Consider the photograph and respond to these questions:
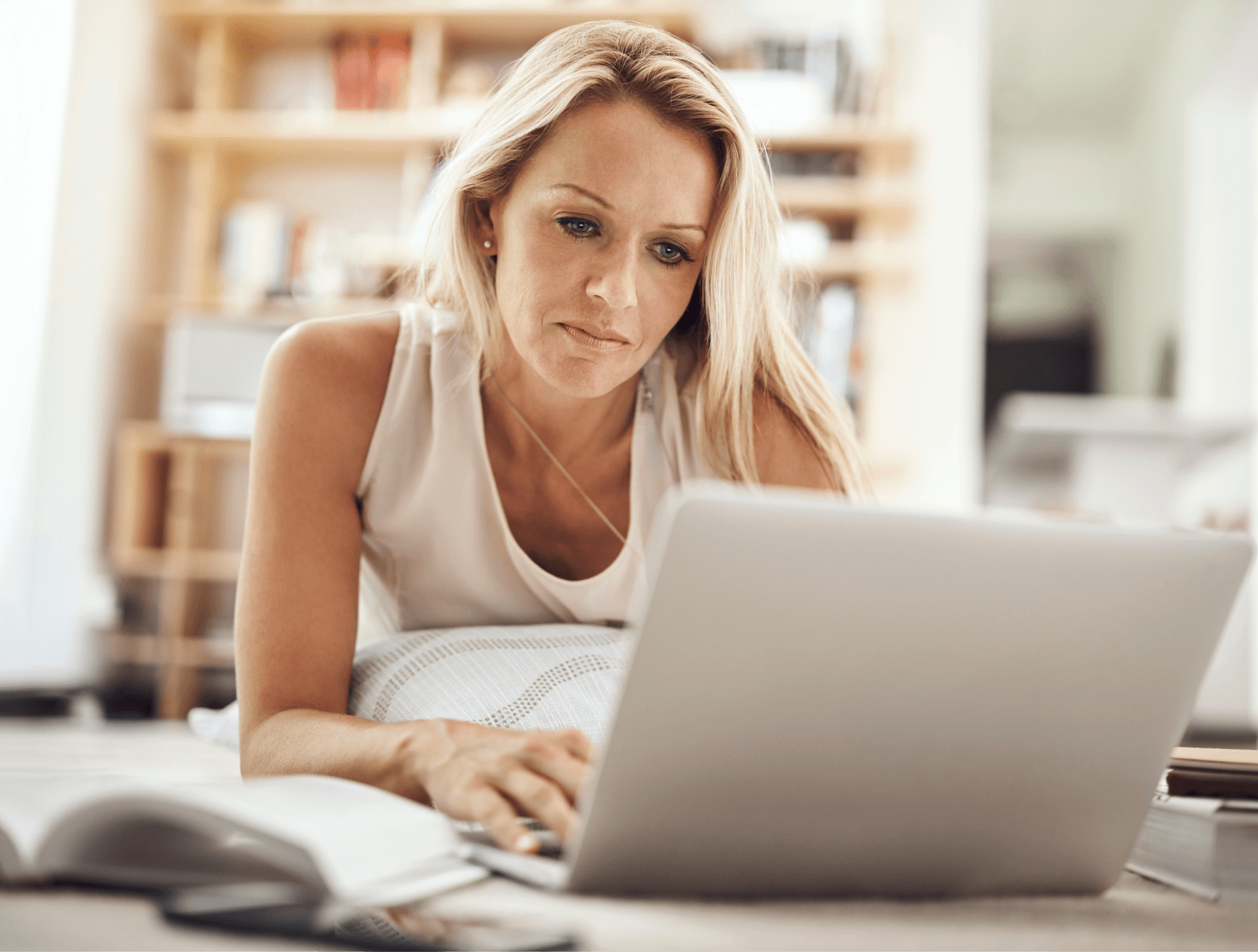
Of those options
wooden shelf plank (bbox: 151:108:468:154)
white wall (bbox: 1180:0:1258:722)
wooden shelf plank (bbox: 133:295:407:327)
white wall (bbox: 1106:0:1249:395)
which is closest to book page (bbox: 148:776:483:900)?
wooden shelf plank (bbox: 133:295:407:327)

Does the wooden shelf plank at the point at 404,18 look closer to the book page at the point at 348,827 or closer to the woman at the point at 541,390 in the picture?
the woman at the point at 541,390

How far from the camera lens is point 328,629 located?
864 millimetres

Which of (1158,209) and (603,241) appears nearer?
(603,241)

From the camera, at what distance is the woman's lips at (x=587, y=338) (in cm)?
96

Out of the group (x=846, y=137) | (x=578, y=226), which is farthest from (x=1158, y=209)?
(x=578, y=226)

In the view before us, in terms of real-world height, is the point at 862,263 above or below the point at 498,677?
above

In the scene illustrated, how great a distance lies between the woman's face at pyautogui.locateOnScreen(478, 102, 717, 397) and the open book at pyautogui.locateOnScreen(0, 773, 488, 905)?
1.87ft

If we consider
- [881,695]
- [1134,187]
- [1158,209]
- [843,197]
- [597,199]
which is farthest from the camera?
[1134,187]

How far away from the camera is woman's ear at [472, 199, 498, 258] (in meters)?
1.06

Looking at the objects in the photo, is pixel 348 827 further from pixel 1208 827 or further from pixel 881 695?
pixel 1208 827

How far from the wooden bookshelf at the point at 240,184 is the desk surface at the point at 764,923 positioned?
2827mm

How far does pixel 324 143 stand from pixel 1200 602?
3496 mm

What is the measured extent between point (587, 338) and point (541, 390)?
0.52 feet

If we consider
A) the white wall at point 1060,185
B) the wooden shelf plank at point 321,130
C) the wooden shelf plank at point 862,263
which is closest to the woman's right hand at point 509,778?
the wooden shelf plank at point 862,263
